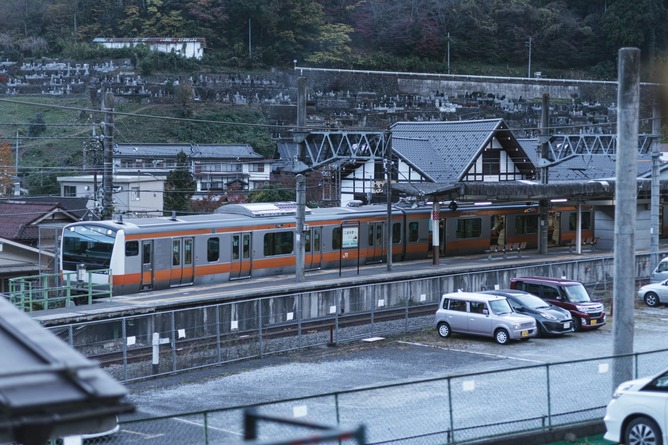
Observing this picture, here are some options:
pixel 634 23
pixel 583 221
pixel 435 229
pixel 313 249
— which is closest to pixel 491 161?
pixel 583 221

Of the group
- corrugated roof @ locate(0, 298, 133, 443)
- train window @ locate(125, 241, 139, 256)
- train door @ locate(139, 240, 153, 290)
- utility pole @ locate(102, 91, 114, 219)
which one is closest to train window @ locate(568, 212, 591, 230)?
utility pole @ locate(102, 91, 114, 219)

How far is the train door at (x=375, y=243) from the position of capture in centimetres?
3141

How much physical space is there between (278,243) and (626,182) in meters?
17.2

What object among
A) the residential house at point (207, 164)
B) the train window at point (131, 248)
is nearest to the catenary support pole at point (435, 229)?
the train window at point (131, 248)

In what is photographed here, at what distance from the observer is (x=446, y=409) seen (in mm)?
11727

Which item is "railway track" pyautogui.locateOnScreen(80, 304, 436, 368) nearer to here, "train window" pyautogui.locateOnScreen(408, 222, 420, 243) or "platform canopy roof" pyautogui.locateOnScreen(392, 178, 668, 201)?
"platform canopy roof" pyautogui.locateOnScreen(392, 178, 668, 201)

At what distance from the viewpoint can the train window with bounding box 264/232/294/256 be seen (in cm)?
2761

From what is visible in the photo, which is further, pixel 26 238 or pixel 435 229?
pixel 435 229

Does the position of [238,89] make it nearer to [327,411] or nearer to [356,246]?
[356,246]

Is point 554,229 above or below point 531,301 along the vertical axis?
above

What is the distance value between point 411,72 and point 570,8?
20.7 m

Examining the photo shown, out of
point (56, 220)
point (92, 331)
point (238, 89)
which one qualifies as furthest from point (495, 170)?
point (238, 89)

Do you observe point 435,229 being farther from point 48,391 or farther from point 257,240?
point 48,391

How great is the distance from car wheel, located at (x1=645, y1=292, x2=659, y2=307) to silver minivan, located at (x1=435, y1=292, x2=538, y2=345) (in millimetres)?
7010
